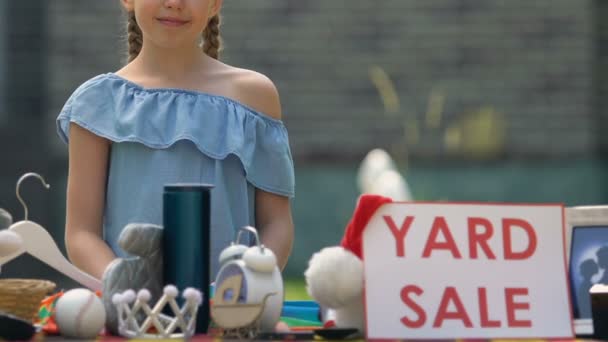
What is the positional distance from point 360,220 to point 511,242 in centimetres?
22

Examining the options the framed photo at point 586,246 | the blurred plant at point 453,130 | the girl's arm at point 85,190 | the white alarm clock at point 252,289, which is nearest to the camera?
the white alarm clock at point 252,289

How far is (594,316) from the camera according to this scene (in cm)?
213

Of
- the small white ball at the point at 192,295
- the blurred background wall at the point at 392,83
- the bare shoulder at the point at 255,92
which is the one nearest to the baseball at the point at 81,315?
the small white ball at the point at 192,295

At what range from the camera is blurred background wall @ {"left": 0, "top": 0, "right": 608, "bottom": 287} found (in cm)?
950

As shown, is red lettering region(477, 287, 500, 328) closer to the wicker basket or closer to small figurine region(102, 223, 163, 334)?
small figurine region(102, 223, 163, 334)

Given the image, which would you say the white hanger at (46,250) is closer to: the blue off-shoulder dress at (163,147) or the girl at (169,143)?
Result: the girl at (169,143)

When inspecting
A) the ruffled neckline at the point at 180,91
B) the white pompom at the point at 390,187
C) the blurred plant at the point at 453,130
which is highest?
the blurred plant at the point at 453,130

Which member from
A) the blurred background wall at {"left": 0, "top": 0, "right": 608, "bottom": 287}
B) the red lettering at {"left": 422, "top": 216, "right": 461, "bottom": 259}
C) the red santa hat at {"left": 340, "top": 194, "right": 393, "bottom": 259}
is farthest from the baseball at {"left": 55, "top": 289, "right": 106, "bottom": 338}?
the blurred background wall at {"left": 0, "top": 0, "right": 608, "bottom": 287}

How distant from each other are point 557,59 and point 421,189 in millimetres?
1368

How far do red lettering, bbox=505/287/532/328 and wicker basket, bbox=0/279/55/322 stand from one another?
2.21 feet

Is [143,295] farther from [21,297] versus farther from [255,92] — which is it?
[255,92]

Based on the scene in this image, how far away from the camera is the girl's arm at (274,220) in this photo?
2.62 metres

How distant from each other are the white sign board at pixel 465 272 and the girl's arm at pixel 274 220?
0.54 metres

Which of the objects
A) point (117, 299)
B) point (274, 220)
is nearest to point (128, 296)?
point (117, 299)
